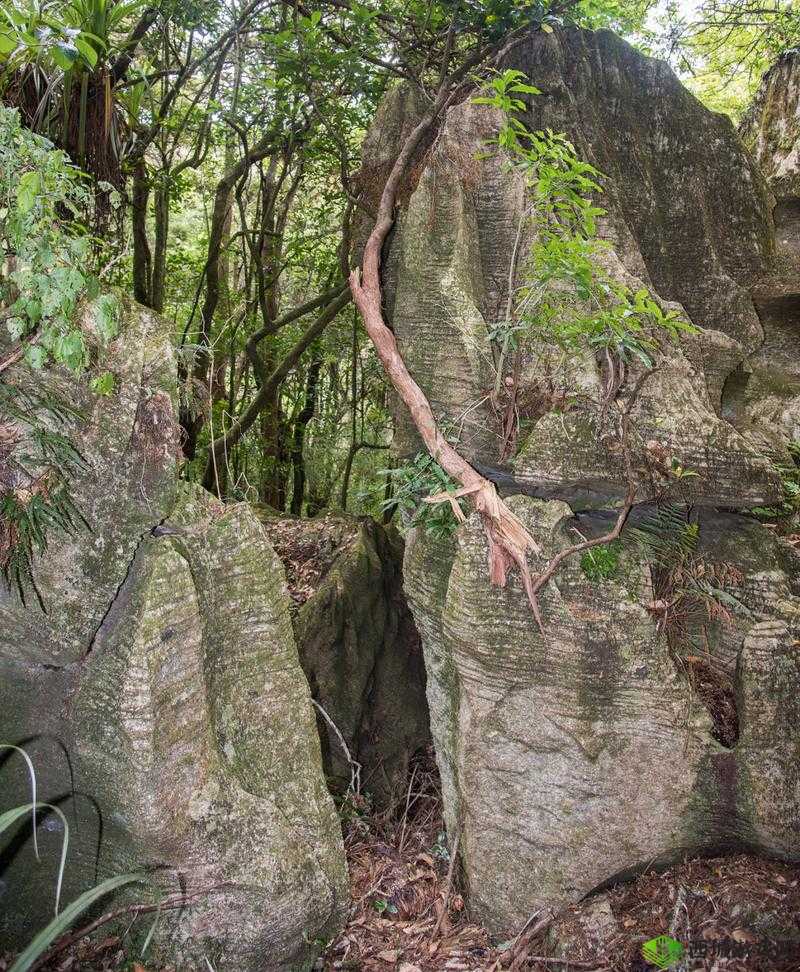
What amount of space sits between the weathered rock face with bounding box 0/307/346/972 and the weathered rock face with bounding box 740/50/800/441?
3.66 m

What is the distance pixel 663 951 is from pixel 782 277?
4061 mm

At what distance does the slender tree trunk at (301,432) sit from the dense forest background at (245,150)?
1.4 inches

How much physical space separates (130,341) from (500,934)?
3338 mm

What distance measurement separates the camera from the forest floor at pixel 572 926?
317cm

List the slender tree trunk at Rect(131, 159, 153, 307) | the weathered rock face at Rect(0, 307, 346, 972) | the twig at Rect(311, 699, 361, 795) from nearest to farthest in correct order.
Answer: the weathered rock face at Rect(0, 307, 346, 972) → the twig at Rect(311, 699, 361, 795) → the slender tree trunk at Rect(131, 159, 153, 307)

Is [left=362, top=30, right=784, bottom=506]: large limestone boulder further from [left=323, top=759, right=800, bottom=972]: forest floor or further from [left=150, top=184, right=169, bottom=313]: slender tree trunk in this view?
[left=150, top=184, right=169, bottom=313]: slender tree trunk

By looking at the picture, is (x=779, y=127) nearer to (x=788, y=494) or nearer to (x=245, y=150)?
(x=788, y=494)

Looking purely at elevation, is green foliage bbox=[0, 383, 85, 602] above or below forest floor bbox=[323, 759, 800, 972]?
above

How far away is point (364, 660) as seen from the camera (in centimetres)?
545

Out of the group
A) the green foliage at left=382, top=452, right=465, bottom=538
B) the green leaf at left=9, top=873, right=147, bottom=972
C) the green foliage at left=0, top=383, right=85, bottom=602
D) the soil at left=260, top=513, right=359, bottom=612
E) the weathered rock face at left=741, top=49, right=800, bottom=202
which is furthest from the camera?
the soil at left=260, top=513, right=359, bottom=612

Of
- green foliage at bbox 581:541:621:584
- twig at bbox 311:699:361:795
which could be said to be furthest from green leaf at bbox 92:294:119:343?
twig at bbox 311:699:361:795

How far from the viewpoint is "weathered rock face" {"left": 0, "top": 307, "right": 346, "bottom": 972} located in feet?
9.88

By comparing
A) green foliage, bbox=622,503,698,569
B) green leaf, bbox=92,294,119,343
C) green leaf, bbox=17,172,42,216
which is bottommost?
green foliage, bbox=622,503,698,569

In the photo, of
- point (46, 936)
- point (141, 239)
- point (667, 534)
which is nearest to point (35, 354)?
point (46, 936)
